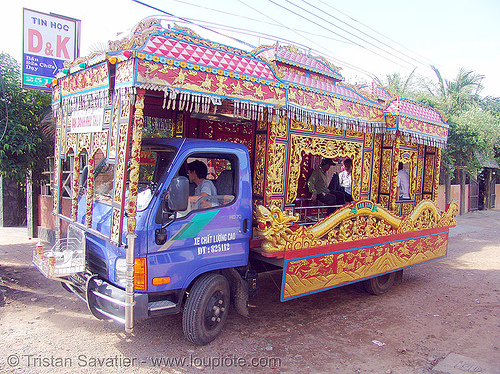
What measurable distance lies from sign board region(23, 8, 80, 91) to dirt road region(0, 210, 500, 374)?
136 inches

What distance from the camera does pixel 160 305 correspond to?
148 inches

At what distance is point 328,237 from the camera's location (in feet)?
16.9

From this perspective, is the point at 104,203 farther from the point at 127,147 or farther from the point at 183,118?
the point at 183,118

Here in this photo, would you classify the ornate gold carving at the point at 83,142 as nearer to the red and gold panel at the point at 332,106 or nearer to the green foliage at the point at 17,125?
the green foliage at the point at 17,125

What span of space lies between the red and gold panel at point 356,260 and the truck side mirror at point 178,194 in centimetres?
160

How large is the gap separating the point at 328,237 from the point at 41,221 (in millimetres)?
7535

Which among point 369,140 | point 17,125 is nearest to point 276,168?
point 369,140

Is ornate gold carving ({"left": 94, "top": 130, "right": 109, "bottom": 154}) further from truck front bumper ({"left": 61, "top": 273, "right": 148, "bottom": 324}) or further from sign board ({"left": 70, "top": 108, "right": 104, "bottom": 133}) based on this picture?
truck front bumper ({"left": 61, "top": 273, "right": 148, "bottom": 324})

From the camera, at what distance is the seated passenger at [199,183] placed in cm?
419

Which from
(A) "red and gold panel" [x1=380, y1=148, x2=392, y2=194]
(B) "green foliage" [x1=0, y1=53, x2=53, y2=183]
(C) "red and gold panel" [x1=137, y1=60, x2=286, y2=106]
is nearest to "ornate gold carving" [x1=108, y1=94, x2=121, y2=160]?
(C) "red and gold panel" [x1=137, y1=60, x2=286, y2=106]

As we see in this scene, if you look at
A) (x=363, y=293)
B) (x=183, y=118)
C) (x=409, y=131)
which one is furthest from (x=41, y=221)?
(x=409, y=131)

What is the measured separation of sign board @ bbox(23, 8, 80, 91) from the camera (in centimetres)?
662

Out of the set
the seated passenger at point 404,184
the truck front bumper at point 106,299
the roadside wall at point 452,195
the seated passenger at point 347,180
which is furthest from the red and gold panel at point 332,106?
the roadside wall at point 452,195

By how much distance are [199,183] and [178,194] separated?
951mm
